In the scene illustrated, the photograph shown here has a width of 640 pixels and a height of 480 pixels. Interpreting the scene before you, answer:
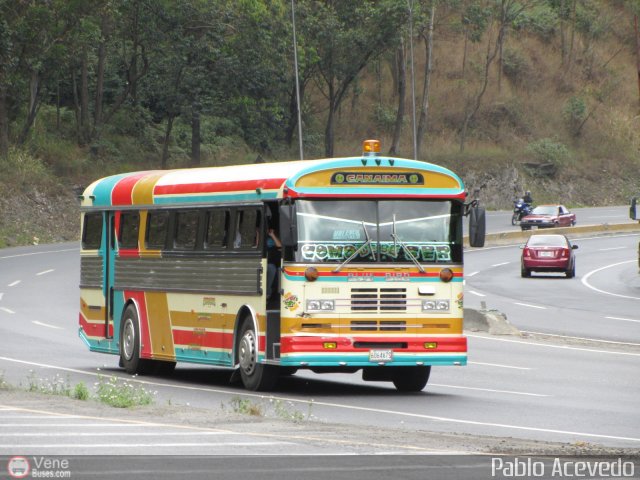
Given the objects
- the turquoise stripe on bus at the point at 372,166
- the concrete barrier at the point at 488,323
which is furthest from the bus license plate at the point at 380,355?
the concrete barrier at the point at 488,323

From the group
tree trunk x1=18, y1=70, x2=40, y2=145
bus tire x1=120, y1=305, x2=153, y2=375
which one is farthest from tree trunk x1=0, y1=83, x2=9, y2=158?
bus tire x1=120, y1=305, x2=153, y2=375

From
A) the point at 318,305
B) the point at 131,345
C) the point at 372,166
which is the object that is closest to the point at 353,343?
the point at 318,305

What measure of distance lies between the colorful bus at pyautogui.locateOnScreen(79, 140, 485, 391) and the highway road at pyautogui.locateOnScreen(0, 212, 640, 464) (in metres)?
0.56

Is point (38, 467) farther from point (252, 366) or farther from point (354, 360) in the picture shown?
point (252, 366)

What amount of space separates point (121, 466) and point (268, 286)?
7.82m

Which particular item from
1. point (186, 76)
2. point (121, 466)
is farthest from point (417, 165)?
point (186, 76)

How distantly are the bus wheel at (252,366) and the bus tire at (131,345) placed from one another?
128 inches

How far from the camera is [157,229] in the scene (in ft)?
67.5

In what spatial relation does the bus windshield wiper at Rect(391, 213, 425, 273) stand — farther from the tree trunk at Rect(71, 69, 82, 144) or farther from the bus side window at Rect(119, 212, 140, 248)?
the tree trunk at Rect(71, 69, 82, 144)

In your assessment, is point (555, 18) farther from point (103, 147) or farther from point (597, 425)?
point (597, 425)

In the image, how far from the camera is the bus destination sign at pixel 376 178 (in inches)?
692

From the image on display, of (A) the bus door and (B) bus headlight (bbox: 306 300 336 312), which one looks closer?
(B) bus headlight (bbox: 306 300 336 312)

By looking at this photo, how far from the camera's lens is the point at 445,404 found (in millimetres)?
16656

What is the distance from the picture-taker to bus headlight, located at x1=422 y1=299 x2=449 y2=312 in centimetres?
1764
